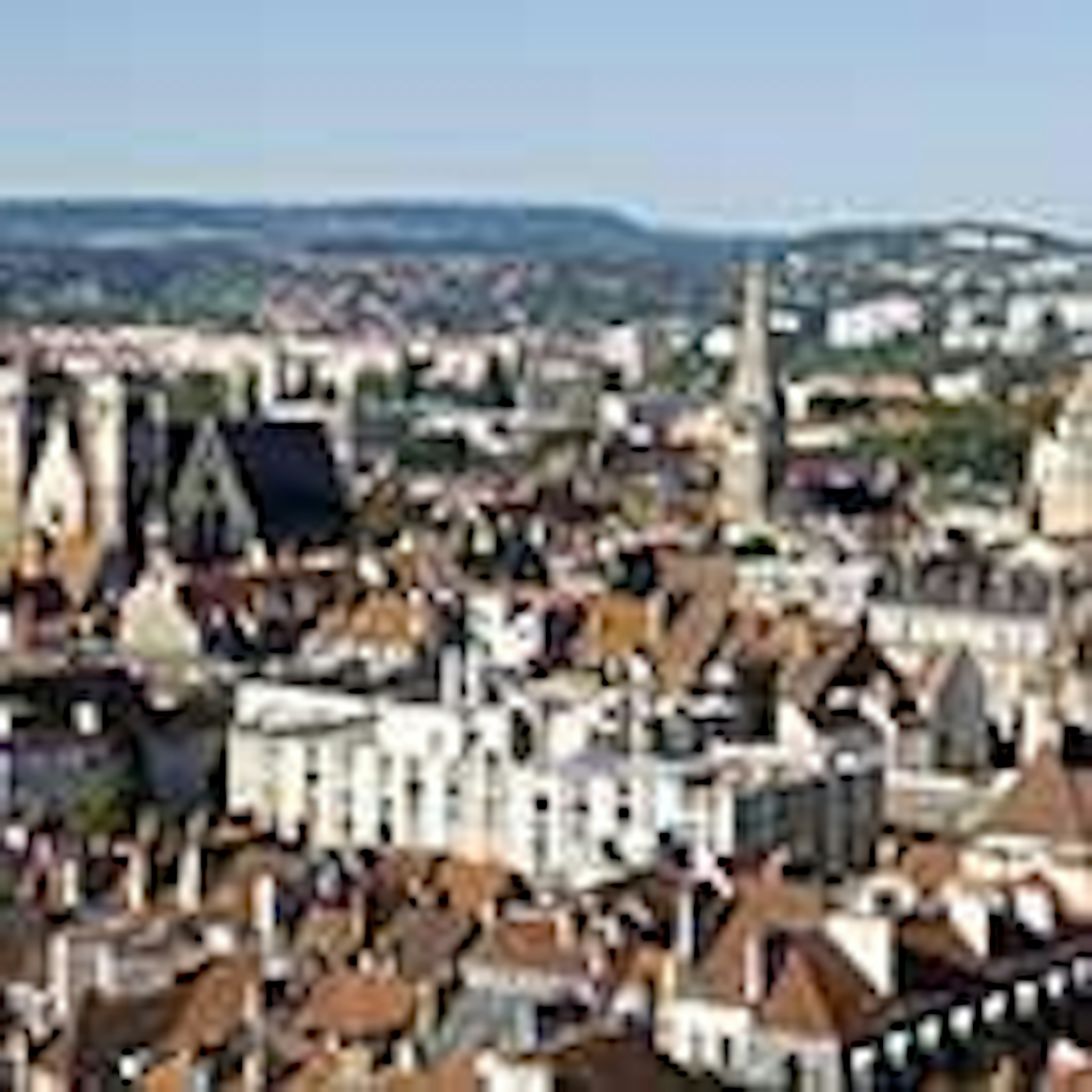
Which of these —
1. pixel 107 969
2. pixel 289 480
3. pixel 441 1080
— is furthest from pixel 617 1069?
pixel 289 480

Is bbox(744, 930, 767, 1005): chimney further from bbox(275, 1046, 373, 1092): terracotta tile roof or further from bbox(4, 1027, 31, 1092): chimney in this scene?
bbox(4, 1027, 31, 1092): chimney

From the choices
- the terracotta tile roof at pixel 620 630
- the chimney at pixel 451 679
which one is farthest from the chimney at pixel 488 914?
the terracotta tile roof at pixel 620 630

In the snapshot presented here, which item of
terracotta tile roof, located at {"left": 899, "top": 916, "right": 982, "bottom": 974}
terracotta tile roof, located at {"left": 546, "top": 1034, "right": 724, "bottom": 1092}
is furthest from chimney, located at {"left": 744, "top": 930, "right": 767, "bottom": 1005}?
terracotta tile roof, located at {"left": 546, "top": 1034, "right": 724, "bottom": 1092}

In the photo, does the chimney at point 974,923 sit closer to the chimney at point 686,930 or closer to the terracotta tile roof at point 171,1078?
the chimney at point 686,930

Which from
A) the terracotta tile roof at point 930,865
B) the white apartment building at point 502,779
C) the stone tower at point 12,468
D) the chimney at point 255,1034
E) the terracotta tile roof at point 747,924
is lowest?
the stone tower at point 12,468

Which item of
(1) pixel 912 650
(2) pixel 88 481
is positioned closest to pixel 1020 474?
(2) pixel 88 481

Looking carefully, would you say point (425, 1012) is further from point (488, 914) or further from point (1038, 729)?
point (1038, 729)
